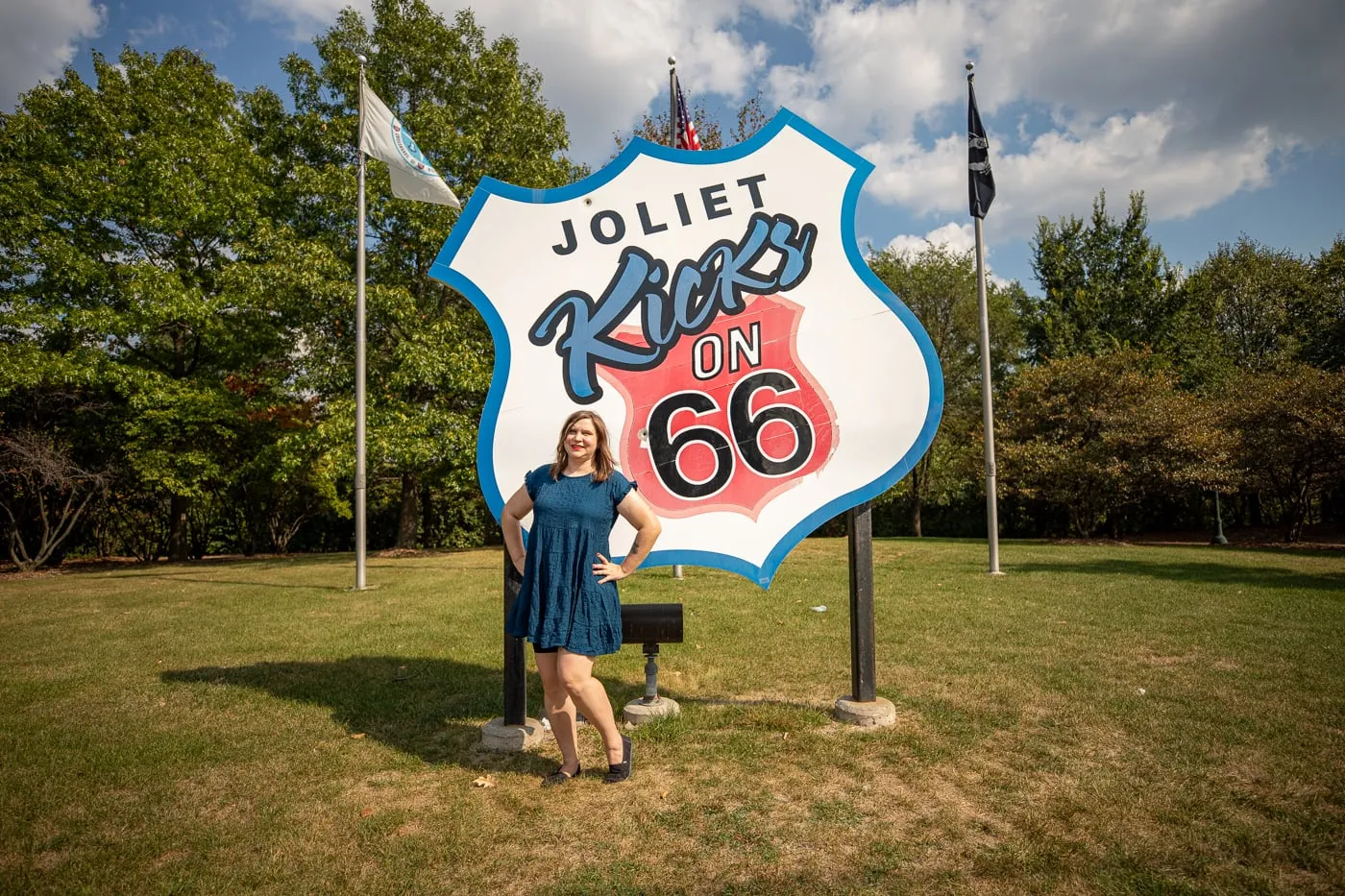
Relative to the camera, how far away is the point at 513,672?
15.4 feet

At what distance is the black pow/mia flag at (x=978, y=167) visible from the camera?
38.0 ft

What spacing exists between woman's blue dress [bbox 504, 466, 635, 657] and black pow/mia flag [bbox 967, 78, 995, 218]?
1018 cm

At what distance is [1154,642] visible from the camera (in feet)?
22.9

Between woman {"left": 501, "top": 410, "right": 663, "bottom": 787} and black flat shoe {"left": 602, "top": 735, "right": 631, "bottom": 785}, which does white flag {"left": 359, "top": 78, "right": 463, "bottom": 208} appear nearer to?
woman {"left": 501, "top": 410, "right": 663, "bottom": 787}

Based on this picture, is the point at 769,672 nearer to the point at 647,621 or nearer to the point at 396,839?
the point at 647,621

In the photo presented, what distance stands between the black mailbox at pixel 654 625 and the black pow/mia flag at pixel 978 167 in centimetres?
978

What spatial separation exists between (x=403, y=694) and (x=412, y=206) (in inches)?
584

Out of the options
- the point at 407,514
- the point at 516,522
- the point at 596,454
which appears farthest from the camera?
the point at 407,514

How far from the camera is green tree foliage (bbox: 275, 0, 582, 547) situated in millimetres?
16422

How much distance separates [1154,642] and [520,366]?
649cm

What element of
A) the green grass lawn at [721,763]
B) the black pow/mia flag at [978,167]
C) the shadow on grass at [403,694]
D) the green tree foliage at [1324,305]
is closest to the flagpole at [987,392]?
the black pow/mia flag at [978,167]

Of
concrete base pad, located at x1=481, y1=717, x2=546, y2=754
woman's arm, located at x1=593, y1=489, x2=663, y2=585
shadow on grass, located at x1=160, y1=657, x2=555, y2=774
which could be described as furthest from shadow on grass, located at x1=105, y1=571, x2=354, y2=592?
woman's arm, located at x1=593, y1=489, x2=663, y2=585

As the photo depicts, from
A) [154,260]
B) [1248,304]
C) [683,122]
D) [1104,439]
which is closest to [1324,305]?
[1248,304]

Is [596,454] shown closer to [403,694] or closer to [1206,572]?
[403,694]
